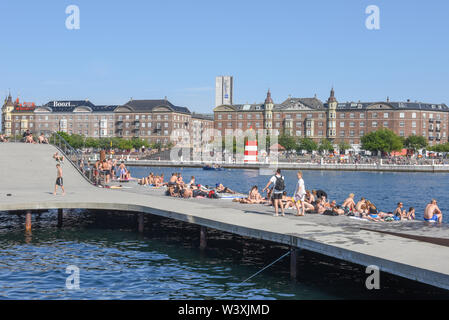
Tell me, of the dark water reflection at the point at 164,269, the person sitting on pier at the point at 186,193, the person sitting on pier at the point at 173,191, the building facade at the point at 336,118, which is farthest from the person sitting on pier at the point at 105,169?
the building facade at the point at 336,118

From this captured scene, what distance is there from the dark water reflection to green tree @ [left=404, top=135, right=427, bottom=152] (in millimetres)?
132627

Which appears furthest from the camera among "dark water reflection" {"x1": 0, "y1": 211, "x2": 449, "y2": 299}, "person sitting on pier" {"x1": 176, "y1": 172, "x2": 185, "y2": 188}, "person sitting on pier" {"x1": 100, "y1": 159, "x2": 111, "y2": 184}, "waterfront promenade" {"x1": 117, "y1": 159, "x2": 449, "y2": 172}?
"waterfront promenade" {"x1": 117, "y1": 159, "x2": 449, "y2": 172}

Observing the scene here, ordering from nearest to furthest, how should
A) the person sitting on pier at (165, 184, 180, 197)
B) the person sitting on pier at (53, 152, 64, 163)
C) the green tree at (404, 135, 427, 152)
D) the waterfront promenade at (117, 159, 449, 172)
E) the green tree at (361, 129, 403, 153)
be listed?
the person sitting on pier at (165, 184, 180, 197) < the person sitting on pier at (53, 152, 64, 163) < the waterfront promenade at (117, 159, 449, 172) < the green tree at (361, 129, 403, 153) < the green tree at (404, 135, 427, 152)

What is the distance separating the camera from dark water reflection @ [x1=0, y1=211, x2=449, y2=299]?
49.8ft

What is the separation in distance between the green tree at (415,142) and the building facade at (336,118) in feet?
24.3

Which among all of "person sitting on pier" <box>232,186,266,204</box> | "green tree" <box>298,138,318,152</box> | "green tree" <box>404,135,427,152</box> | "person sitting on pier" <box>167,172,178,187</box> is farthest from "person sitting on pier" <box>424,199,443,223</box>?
"green tree" <box>404,135,427,152</box>

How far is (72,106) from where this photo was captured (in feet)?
593

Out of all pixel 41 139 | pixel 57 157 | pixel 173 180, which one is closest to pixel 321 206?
pixel 173 180

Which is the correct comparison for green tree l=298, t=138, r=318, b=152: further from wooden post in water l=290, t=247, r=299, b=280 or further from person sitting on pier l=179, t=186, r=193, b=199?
wooden post in water l=290, t=247, r=299, b=280

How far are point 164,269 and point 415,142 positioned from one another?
140 meters

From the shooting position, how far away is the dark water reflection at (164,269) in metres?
15.2
